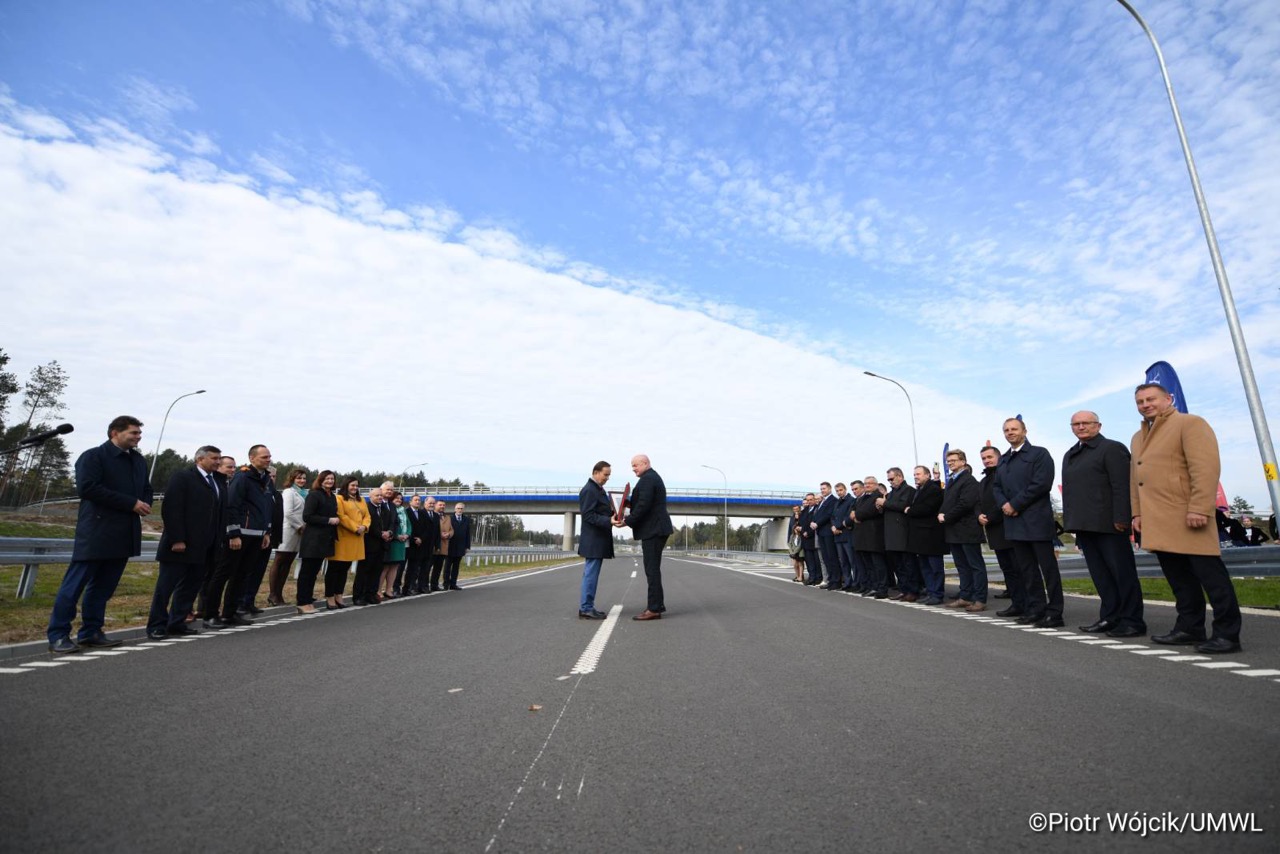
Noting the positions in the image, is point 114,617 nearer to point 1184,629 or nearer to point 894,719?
point 894,719

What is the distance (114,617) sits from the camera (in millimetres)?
8031

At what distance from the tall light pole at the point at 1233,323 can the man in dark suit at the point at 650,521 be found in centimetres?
728

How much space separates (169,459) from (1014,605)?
13446cm

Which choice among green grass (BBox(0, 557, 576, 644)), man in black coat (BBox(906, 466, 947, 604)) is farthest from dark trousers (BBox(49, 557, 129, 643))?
man in black coat (BBox(906, 466, 947, 604))

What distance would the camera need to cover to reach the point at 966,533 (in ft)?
31.6

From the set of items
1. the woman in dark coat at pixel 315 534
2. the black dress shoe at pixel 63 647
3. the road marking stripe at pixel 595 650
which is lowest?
the road marking stripe at pixel 595 650

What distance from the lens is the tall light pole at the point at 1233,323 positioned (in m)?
8.25

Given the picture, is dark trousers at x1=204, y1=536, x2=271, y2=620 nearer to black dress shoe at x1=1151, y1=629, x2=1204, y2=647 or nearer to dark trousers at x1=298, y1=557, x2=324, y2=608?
dark trousers at x1=298, y1=557, x2=324, y2=608

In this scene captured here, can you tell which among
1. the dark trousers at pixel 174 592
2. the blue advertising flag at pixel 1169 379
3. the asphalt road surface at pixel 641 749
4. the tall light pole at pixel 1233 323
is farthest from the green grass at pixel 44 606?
the blue advertising flag at pixel 1169 379

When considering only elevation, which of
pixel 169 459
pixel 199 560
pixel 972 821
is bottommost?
pixel 972 821

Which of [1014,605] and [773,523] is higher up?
[773,523]

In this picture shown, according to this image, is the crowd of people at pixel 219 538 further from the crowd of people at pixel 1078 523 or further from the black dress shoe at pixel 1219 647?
the black dress shoe at pixel 1219 647

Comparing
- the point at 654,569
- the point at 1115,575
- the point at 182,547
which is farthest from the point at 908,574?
the point at 182,547

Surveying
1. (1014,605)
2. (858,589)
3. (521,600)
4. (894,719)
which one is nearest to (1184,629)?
(1014,605)
